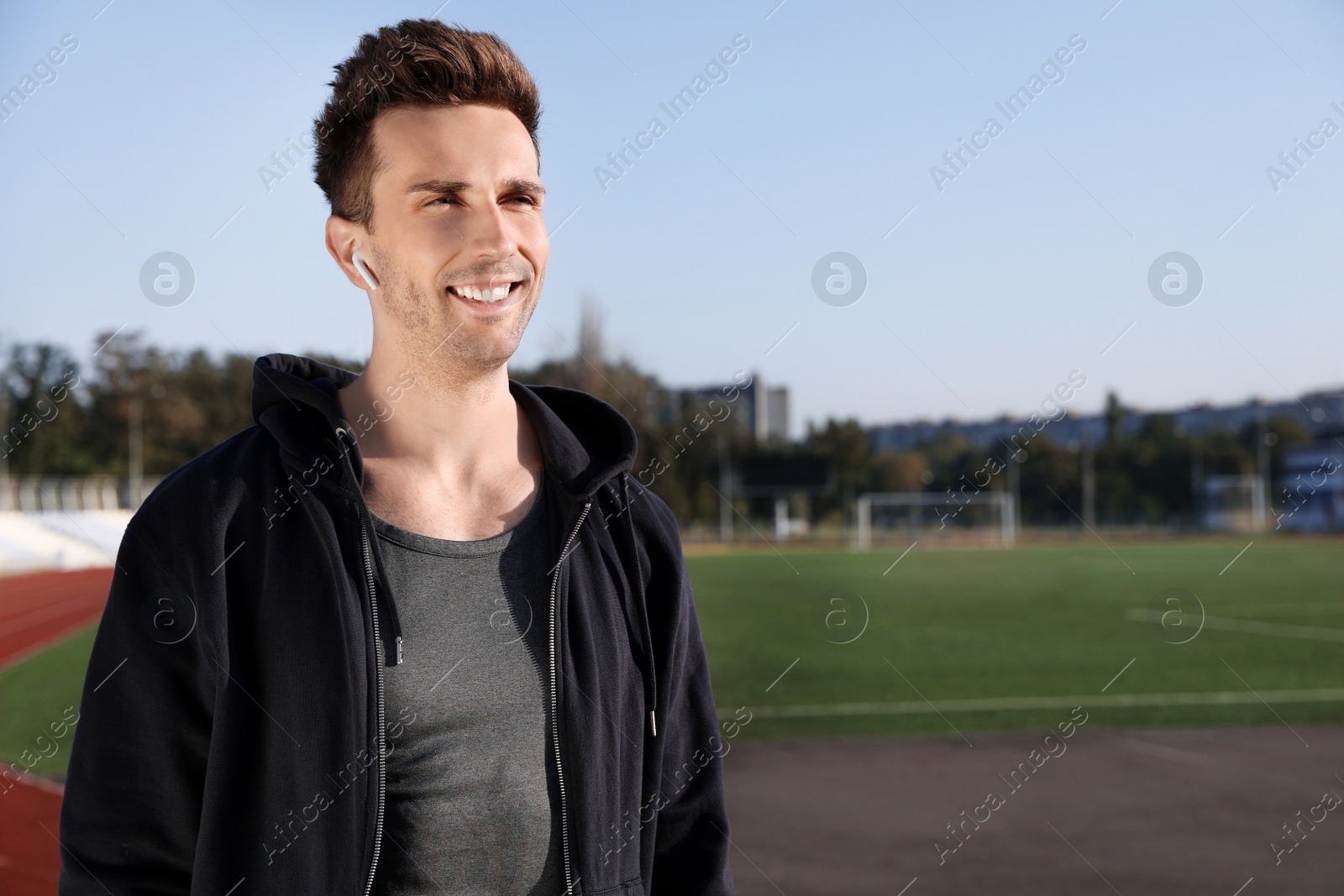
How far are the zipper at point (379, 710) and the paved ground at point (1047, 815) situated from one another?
185 inches

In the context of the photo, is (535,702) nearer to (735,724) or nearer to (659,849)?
(659,849)

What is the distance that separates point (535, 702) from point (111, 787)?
0.60 m

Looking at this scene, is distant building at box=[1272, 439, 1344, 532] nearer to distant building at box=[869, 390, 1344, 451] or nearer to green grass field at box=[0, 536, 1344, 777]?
distant building at box=[869, 390, 1344, 451]

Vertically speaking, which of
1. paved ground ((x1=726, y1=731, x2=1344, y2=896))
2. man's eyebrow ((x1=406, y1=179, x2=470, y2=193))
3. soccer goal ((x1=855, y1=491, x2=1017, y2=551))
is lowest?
soccer goal ((x1=855, y1=491, x2=1017, y2=551))

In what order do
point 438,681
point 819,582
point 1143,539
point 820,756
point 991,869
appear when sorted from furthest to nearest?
1. point 1143,539
2. point 819,582
3. point 820,756
4. point 991,869
5. point 438,681

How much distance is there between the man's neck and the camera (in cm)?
177

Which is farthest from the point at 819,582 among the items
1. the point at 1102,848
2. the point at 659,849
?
the point at 659,849

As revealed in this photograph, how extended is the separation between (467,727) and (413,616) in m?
0.19

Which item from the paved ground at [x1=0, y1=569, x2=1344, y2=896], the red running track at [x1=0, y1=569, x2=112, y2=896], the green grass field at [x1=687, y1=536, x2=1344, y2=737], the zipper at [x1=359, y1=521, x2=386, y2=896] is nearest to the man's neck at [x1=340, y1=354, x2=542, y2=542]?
the zipper at [x1=359, y1=521, x2=386, y2=896]

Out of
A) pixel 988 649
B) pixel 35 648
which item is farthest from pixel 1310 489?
pixel 35 648

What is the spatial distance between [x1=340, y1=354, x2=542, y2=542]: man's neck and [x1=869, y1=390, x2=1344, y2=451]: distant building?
7273 cm

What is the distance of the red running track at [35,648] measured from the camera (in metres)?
5.62

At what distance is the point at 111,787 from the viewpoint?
1506 mm

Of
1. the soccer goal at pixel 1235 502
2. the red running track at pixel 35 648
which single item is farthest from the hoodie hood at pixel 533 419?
the soccer goal at pixel 1235 502
